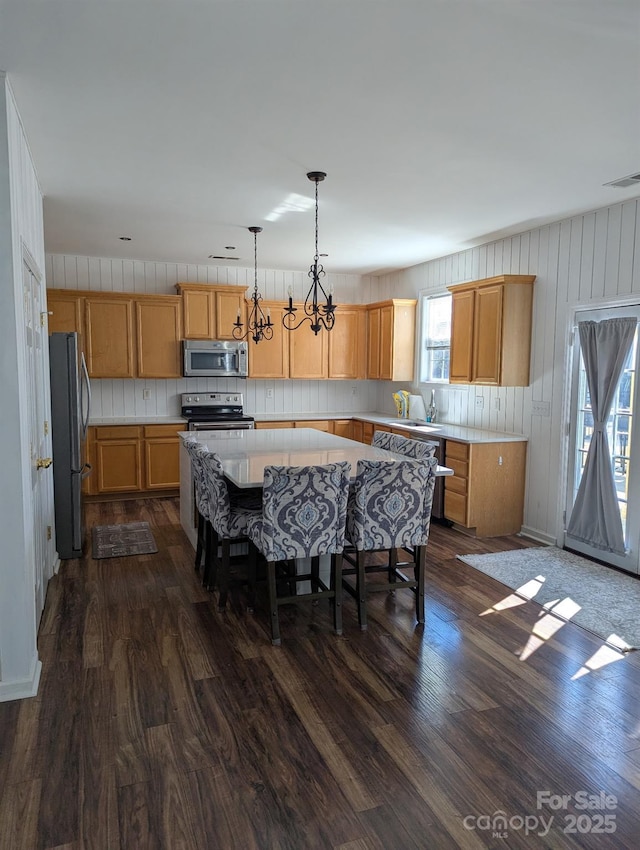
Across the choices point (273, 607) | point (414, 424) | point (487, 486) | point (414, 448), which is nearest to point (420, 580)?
point (273, 607)

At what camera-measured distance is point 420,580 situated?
11.3 ft

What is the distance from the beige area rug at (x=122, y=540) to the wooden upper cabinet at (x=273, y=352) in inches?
102

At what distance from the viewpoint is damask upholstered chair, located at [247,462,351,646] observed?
9.80 ft

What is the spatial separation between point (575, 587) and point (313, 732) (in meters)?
2.40

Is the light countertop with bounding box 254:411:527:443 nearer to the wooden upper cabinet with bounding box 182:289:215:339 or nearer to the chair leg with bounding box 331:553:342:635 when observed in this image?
the wooden upper cabinet with bounding box 182:289:215:339

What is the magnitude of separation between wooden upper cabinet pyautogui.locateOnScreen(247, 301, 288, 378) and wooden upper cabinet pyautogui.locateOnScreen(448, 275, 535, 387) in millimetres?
2600

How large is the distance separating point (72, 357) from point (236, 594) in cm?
210

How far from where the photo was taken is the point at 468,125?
9.62 ft

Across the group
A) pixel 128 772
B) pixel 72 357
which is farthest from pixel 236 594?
pixel 72 357

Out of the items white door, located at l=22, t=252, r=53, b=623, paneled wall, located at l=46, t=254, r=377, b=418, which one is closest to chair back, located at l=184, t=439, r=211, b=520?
white door, located at l=22, t=252, r=53, b=623

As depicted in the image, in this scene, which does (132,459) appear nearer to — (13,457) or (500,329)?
(13,457)

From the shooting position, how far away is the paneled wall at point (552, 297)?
14.0 ft

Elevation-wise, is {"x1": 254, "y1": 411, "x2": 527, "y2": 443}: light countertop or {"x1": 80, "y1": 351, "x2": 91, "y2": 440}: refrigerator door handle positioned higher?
{"x1": 80, "y1": 351, "x2": 91, "y2": 440}: refrigerator door handle

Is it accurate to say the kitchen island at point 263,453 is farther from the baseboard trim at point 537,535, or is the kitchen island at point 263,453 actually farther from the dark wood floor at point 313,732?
the baseboard trim at point 537,535
